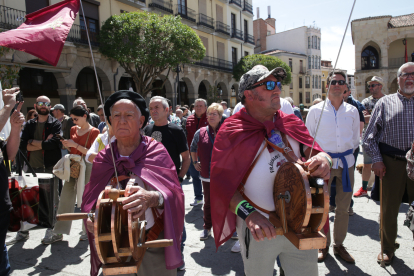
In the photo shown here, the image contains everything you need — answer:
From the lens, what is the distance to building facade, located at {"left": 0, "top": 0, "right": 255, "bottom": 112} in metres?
15.5

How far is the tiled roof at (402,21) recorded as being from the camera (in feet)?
85.9

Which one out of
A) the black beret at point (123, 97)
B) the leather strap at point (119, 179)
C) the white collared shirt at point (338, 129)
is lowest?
the leather strap at point (119, 179)

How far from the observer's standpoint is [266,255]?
2027mm

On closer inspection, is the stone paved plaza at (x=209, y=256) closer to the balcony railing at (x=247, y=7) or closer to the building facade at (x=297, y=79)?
the balcony railing at (x=247, y=7)

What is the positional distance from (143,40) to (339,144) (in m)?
16.7

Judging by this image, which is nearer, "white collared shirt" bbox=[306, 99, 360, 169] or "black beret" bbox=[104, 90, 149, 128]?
"black beret" bbox=[104, 90, 149, 128]

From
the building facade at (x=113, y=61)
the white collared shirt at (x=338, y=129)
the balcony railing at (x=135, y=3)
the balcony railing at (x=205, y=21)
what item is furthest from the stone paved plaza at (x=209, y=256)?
the balcony railing at (x=205, y=21)

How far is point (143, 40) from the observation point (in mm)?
18172

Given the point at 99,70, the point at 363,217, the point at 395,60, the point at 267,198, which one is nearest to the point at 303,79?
the point at 395,60

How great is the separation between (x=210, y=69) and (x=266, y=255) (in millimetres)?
27571

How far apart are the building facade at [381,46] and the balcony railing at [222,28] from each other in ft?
38.9

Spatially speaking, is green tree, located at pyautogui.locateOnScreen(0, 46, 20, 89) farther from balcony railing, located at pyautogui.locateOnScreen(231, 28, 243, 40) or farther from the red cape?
balcony railing, located at pyautogui.locateOnScreen(231, 28, 243, 40)

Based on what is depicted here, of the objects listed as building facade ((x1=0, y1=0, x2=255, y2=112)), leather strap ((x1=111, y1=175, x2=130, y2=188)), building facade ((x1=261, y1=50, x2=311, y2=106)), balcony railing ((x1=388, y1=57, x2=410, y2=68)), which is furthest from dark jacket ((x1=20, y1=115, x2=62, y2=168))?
building facade ((x1=261, y1=50, x2=311, y2=106))

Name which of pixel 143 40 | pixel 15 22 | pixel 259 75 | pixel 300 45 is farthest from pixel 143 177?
pixel 300 45
